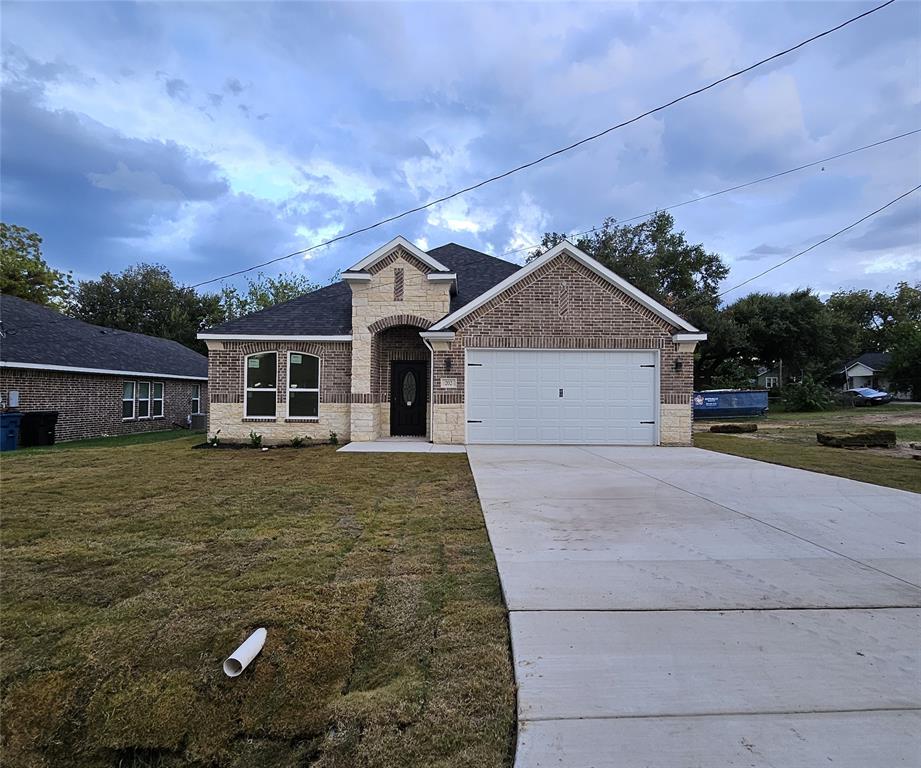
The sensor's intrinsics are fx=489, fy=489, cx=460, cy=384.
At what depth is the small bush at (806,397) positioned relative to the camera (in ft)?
96.9

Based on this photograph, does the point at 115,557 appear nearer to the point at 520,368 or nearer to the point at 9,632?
the point at 9,632

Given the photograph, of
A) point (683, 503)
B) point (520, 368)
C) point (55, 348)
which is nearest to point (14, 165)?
point (55, 348)

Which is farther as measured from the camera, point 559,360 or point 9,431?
point 9,431

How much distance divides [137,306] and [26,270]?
9.10 m

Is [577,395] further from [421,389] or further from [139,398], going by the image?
[139,398]

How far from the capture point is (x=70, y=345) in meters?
17.2

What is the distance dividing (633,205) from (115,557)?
68.2 feet

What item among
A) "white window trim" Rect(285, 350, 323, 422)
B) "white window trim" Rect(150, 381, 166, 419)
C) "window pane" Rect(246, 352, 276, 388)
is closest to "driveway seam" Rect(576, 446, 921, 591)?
"white window trim" Rect(285, 350, 323, 422)

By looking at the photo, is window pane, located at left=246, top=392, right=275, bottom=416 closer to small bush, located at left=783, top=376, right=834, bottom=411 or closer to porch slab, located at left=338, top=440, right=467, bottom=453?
porch slab, located at left=338, top=440, right=467, bottom=453

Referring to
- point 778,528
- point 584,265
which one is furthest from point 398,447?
point 778,528

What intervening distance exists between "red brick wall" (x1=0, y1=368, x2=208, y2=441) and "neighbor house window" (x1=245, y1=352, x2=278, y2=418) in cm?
691

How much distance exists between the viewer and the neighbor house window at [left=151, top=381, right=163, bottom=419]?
20.2m

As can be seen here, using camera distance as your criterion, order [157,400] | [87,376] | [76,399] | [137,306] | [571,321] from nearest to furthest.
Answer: [571,321] < [76,399] < [87,376] < [157,400] < [137,306]

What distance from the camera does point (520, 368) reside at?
12500 millimetres
